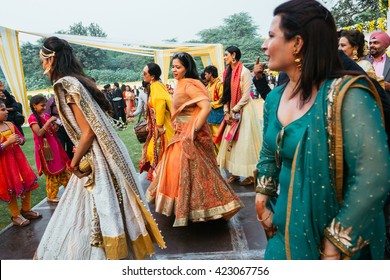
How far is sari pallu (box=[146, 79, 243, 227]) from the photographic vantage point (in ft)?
8.89

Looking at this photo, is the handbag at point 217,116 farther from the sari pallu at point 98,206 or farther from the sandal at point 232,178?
the sari pallu at point 98,206

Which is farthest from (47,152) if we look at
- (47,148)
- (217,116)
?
(217,116)

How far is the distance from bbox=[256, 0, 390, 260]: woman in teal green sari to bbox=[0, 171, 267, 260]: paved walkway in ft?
4.48

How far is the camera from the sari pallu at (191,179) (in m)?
2.71

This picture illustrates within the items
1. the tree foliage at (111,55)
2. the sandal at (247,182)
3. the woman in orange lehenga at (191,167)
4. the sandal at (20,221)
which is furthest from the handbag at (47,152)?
the tree foliage at (111,55)

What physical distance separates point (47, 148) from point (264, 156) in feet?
9.98

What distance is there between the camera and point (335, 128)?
0.91m

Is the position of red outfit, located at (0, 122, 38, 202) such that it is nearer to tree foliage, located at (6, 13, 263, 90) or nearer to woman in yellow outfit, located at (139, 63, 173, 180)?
woman in yellow outfit, located at (139, 63, 173, 180)

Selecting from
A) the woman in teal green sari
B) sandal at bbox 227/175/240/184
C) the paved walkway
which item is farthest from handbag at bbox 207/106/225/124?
the woman in teal green sari

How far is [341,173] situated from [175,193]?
78.6 inches

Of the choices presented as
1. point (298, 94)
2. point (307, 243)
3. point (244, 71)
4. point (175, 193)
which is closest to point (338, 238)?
point (307, 243)

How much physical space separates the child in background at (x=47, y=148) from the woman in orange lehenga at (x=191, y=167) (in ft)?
4.87

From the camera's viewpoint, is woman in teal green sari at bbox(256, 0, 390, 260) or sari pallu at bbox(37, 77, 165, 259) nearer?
woman in teal green sari at bbox(256, 0, 390, 260)
